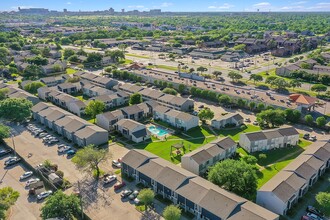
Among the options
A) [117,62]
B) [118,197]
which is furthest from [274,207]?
[117,62]

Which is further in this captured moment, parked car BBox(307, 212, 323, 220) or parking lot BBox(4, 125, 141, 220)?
parking lot BBox(4, 125, 141, 220)

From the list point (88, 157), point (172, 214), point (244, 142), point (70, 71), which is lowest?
point (70, 71)

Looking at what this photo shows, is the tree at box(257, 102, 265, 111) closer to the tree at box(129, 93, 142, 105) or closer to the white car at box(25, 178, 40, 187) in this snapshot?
the tree at box(129, 93, 142, 105)

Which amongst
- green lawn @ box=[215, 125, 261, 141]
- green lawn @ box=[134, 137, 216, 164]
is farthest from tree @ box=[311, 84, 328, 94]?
green lawn @ box=[134, 137, 216, 164]

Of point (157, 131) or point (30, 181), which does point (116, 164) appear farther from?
point (157, 131)

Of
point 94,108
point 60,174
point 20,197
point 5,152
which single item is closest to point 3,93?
point 94,108
